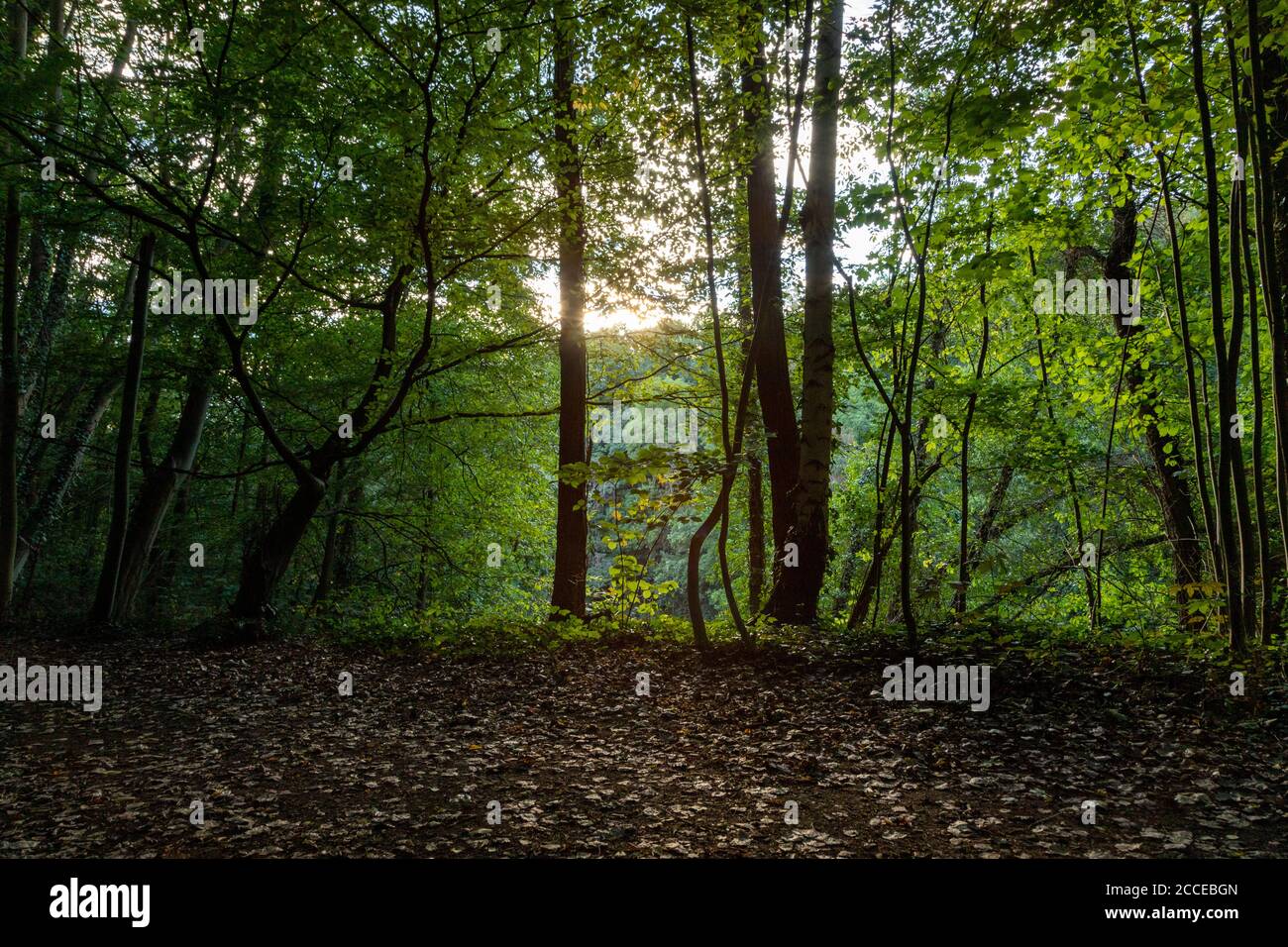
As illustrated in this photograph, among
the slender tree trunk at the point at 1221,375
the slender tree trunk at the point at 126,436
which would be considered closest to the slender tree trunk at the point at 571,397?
the slender tree trunk at the point at 126,436

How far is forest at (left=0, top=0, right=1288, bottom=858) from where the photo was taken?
4.45 metres

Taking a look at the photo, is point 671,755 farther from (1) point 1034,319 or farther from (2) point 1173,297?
(1) point 1034,319

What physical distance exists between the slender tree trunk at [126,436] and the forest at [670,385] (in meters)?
0.07

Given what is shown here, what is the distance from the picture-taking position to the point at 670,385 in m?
13.1

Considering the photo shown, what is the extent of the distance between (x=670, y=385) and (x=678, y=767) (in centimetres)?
911

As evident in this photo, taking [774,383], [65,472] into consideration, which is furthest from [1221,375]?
[65,472]

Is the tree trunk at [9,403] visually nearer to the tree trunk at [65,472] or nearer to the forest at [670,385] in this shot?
→ the forest at [670,385]

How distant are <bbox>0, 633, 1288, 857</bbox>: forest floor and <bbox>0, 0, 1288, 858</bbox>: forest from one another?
42mm

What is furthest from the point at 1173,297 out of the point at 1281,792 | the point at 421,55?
the point at 421,55

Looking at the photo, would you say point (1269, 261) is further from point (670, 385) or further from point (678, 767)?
point (670, 385)

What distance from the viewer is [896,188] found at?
6.22 meters

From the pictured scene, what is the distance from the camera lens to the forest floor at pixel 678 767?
146 inches

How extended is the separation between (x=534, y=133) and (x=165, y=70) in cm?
449

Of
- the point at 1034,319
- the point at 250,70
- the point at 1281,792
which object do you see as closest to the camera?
the point at 1281,792
